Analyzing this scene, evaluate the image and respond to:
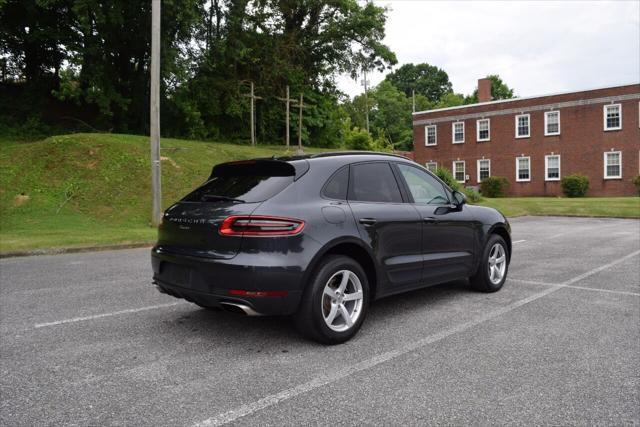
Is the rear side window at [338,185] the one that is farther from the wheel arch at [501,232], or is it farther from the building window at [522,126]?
the building window at [522,126]

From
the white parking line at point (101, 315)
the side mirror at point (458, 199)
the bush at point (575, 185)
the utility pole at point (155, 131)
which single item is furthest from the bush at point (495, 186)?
the white parking line at point (101, 315)

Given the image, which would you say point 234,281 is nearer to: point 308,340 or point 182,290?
point 182,290

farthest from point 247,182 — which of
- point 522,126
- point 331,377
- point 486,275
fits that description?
point 522,126

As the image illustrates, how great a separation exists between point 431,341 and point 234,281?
5.96ft

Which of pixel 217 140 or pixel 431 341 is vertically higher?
pixel 217 140

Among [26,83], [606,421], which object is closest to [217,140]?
[26,83]

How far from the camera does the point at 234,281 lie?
152 inches

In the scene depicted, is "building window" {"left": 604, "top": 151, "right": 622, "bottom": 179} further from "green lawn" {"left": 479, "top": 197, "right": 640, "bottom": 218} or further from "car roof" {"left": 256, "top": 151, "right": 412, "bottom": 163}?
"car roof" {"left": 256, "top": 151, "right": 412, "bottom": 163}

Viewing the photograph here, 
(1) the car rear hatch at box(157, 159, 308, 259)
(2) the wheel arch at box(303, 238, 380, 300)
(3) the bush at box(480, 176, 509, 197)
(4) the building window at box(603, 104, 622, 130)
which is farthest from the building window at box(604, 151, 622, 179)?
(1) the car rear hatch at box(157, 159, 308, 259)

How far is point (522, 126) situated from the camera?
37.4m

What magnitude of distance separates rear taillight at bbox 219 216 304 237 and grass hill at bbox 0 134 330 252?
8369 millimetres

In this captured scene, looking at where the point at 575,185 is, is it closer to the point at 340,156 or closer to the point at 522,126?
the point at 522,126

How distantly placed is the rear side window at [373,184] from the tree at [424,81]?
97734 mm

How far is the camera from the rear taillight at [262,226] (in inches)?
154
